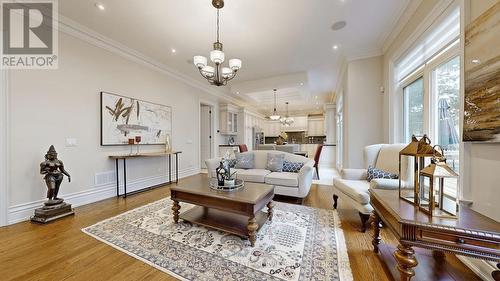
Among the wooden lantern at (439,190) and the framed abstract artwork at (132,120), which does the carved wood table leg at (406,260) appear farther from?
the framed abstract artwork at (132,120)

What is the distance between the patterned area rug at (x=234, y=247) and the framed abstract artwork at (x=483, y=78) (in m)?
1.51

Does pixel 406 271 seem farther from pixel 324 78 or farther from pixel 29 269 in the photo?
Answer: pixel 324 78

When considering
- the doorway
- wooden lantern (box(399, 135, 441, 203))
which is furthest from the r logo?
wooden lantern (box(399, 135, 441, 203))

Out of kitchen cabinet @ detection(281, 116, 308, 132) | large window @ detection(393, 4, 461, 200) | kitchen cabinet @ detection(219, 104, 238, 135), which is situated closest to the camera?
large window @ detection(393, 4, 461, 200)

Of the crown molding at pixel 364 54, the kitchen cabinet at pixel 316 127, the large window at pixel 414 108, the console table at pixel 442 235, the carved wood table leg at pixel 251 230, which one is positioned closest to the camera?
the console table at pixel 442 235

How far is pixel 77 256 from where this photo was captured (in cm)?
174

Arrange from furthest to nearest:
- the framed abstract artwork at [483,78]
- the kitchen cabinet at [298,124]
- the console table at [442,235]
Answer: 1. the kitchen cabinet at [298,124]
2. the framed abstract artwork at [483,78]
3. the console table at [442,235]

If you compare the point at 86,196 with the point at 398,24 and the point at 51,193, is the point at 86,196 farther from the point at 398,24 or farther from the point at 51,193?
the point at 398,24

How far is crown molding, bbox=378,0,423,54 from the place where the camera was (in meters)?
2.50

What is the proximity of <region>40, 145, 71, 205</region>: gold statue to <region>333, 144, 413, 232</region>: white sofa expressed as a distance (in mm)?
4041

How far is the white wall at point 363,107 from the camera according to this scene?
381 cm

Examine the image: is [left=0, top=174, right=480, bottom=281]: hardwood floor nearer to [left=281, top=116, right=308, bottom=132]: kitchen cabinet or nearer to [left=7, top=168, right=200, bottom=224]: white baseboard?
[left=7, top=168, right=200, bottom=224]: white baseboard

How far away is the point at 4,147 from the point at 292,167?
4271 millimetres

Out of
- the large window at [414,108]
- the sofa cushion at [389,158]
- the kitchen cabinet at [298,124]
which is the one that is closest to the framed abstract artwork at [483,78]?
the sofa cushion at [389,158]
